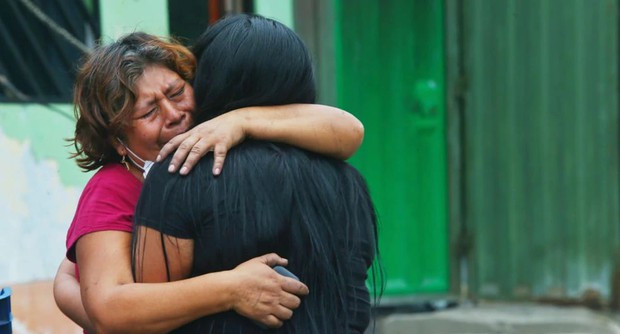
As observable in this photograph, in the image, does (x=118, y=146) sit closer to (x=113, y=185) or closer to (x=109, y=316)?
(x=113, y=185)

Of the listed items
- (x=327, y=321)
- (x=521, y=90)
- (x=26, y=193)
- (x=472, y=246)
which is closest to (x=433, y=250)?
(x=472, y=246)

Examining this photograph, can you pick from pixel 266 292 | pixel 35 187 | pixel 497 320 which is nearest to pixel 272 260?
pixel 266 292

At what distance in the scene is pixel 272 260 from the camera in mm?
1973

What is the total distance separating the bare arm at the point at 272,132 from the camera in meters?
1.96

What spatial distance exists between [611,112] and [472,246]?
116cm

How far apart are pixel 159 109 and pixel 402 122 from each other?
3.65m

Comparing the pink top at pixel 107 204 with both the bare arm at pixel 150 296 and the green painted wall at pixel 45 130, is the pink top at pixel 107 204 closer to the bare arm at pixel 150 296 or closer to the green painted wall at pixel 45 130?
the bare arm at pixel 150 296

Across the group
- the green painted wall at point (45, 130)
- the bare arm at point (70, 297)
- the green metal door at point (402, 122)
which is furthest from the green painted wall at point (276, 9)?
the bare arm at point (70, 297)

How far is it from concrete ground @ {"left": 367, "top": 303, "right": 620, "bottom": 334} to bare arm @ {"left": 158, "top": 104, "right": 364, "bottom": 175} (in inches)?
145

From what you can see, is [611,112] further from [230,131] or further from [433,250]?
[230,131]

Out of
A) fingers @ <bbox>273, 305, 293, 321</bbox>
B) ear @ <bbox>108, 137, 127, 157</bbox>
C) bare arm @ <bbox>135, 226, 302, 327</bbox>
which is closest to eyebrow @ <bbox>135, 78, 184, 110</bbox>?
ear @ <bbox>108, 137, 127, 157</bbox>

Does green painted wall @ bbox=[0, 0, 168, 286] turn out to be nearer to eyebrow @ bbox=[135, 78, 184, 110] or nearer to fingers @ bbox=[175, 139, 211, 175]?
eyebrow @ bbox=[135, 78, 184, 110]

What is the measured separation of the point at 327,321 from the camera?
207 cm

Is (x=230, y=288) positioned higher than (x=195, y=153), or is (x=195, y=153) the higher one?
(x=195, y=153)
